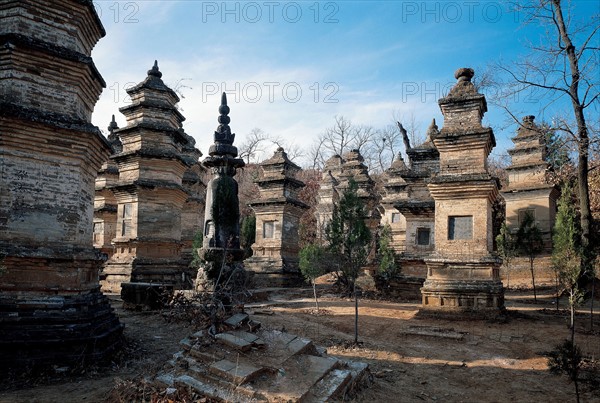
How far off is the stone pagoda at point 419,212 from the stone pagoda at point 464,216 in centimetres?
364

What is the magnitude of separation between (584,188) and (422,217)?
6.28 metres

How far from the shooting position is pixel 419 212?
677 inches

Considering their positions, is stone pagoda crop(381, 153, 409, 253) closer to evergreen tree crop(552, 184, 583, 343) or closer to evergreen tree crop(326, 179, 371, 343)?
evergreen tree crop(552, 184, 583, 343)

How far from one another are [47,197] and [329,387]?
5.94 metres

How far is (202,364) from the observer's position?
19.5 feet

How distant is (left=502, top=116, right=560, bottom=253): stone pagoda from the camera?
2353 cm

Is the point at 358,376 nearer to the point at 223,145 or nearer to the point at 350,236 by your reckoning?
the point at 350,236

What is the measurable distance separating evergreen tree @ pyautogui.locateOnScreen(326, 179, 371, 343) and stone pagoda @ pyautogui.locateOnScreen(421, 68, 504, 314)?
10.7 feet

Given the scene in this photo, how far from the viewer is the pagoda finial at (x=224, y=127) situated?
11570mm

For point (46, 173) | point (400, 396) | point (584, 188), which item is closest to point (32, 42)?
point (46, 173)

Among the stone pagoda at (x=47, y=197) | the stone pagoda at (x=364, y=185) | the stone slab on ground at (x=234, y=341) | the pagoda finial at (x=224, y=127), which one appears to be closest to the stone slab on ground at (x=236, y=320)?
the stone slab on ground at (x=234, y=341)

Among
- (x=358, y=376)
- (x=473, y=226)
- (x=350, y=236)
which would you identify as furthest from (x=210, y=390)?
(x=473, y=226)

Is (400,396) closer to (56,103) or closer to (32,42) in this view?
(56,103)

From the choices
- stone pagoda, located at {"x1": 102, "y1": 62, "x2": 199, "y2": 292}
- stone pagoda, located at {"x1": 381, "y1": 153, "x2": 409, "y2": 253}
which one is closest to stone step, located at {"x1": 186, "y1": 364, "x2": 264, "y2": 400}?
stone pagoda, located at {"x1": 102, "y1": 62, "x2": 199, "y2": 292}
